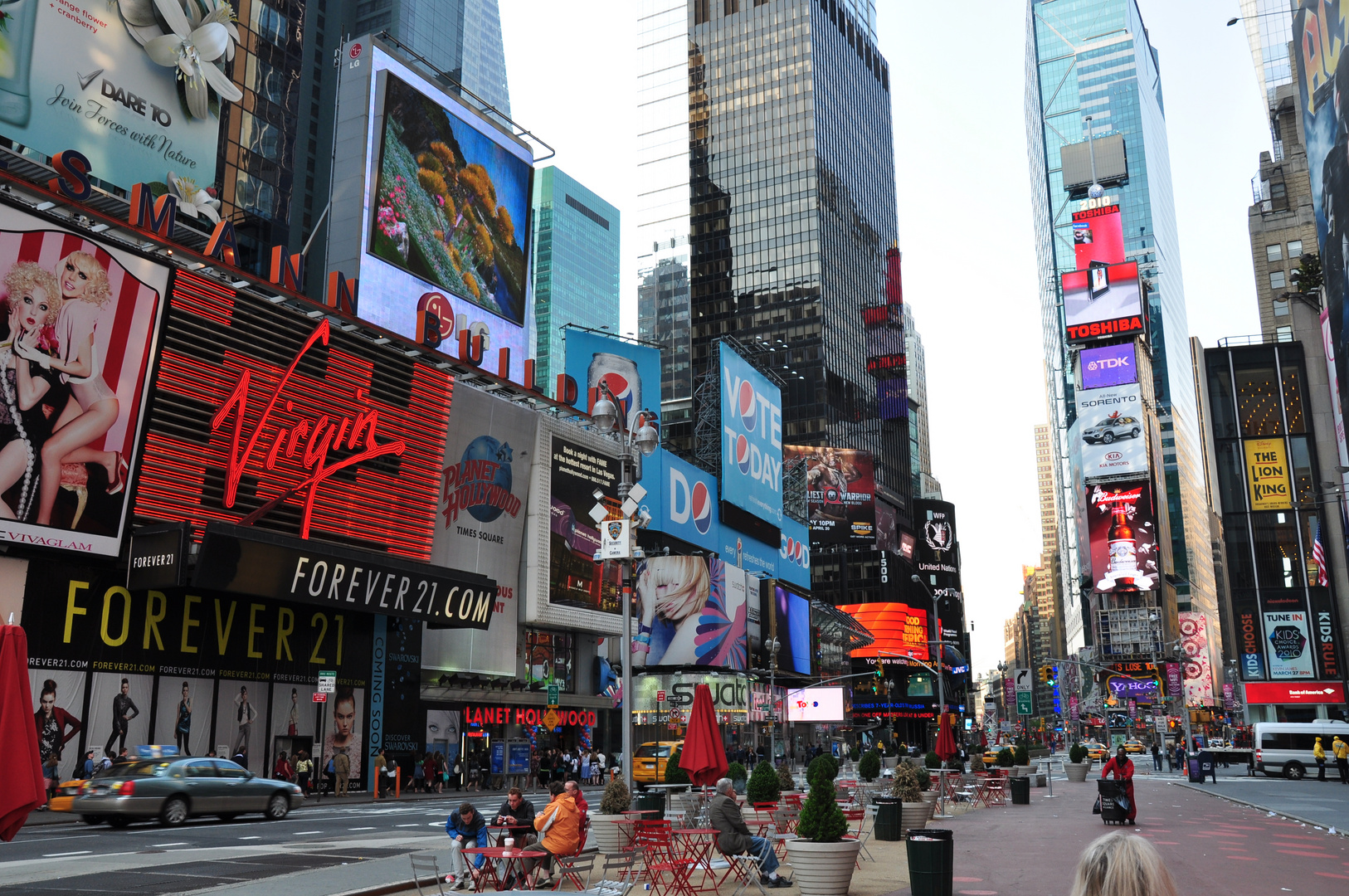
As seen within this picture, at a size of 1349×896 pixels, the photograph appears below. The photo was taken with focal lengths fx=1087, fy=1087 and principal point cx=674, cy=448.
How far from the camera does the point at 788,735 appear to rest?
84.2 m

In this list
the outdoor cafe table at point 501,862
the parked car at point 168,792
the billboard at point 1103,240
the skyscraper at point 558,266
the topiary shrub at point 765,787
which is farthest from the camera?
the skyscraper at point 558,266

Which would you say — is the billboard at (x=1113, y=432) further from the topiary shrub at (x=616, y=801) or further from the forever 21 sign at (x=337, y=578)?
the topiary shrub at (x=616, y=801)

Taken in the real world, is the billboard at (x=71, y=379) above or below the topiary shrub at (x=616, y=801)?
above

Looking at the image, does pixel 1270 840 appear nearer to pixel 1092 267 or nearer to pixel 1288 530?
pixel 1288 530

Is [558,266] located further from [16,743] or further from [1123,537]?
[16,743]

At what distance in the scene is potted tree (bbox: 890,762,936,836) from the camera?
2166cm

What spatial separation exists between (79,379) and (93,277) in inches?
116

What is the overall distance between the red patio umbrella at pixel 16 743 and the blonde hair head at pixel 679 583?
55658mm

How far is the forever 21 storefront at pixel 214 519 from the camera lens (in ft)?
99.6

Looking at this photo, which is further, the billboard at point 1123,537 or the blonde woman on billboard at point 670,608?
the billboard at point 1123,537

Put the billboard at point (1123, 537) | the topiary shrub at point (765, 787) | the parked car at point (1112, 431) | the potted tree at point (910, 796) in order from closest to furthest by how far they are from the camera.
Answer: the topiary shrub at point (765, 787), the potted tree at point (910, 796), the billboard at point (1123, 537), the parked car at point (1112, 431)

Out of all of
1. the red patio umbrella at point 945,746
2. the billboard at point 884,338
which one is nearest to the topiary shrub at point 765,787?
the red patio umbrella at point 945,746

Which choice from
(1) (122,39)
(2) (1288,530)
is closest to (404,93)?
(1) (122,39)

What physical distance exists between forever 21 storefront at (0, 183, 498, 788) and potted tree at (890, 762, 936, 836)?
21.0 metres
